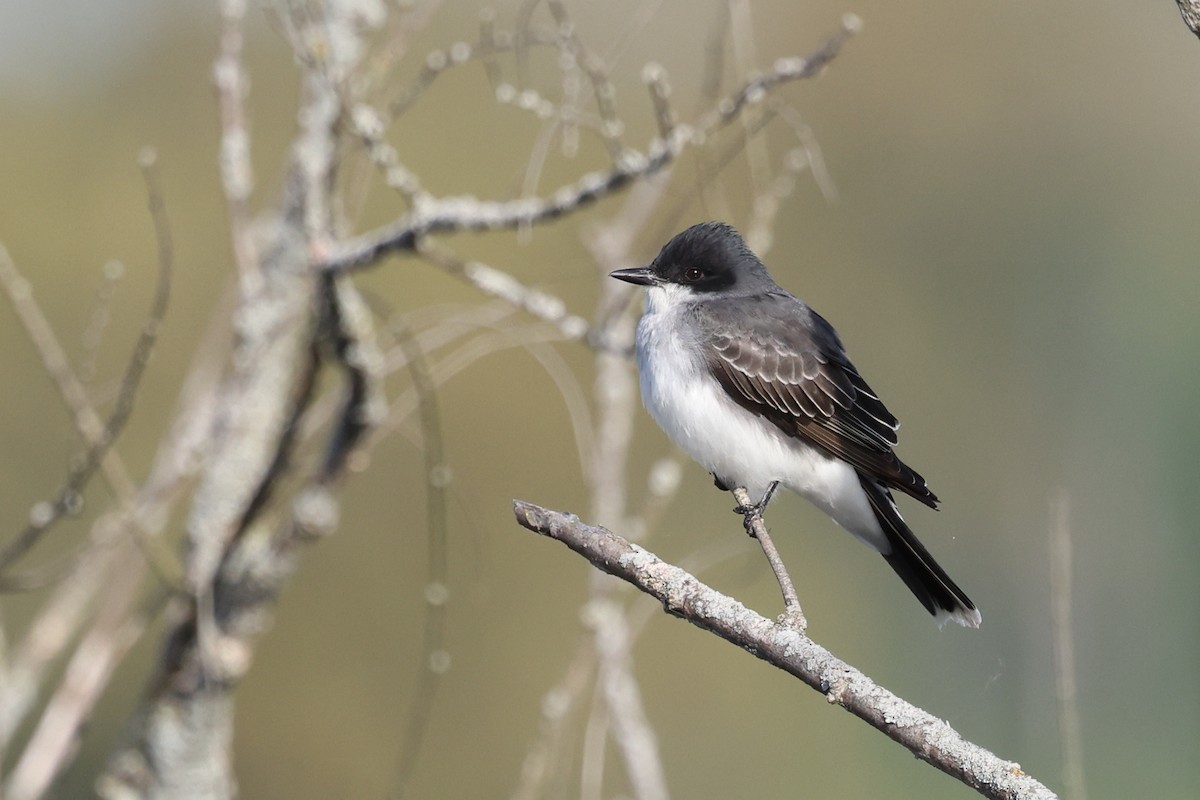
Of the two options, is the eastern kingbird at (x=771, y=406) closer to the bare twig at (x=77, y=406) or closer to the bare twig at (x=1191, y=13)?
the bare twig at (x=77, y=406)

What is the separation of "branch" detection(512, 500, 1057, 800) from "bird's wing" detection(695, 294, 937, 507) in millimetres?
1604

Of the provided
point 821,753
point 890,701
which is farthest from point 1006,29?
point 890,701

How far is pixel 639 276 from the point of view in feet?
15.0

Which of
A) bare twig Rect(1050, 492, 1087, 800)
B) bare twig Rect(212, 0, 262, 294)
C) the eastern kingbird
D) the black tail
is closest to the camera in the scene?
bare twig Rect(1050, 492, 1087, 800)

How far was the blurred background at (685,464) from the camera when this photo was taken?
816 centimetres

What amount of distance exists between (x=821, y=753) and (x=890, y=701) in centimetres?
902

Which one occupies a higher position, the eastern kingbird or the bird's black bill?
the bird's black bill

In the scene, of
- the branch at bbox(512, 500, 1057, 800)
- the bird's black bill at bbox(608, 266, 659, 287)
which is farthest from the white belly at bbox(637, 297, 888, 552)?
the branch at bbox(512, 500, 1057, 800)

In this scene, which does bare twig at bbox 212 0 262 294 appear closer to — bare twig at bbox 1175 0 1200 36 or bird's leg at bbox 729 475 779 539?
bird's leg at bbox 729 475 779 539

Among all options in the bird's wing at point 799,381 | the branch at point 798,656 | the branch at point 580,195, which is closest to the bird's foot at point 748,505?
the bird's wing at point 799,381

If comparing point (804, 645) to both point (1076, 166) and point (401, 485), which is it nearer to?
point (401, 485)

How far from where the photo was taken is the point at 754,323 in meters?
4.54

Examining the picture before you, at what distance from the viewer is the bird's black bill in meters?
4.52

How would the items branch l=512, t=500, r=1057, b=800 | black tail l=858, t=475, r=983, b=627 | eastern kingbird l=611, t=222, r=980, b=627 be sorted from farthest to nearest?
1. eastern kingbird l=611, t=222, r=980, b=627
2. black tail l=858, t=475, r=983, b=627
3. branch l=512, t=500, r=1057, b=800
